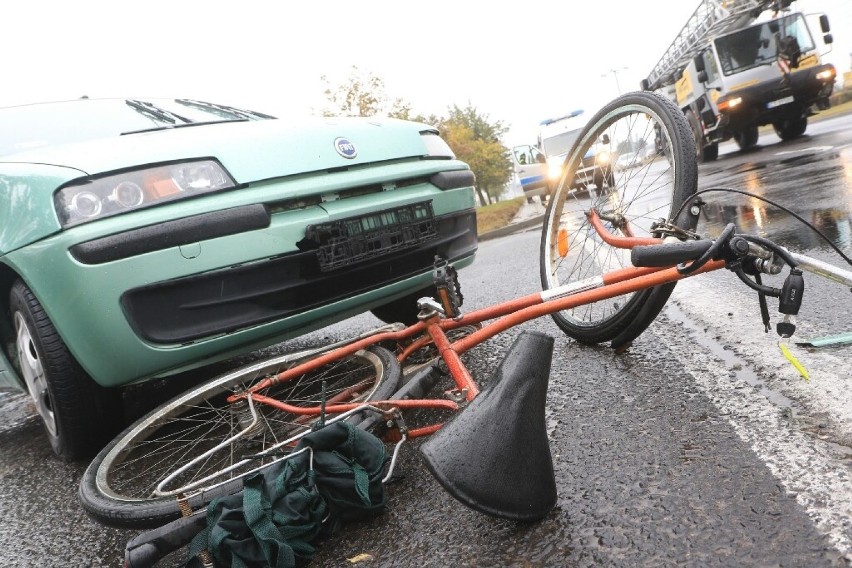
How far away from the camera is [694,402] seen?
5.83 feet

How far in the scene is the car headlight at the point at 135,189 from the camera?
78.8 inches

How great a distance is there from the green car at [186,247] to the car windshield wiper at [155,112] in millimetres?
273

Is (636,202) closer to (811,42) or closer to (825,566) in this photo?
(825,566)

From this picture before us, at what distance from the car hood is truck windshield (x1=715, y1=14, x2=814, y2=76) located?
12.6m

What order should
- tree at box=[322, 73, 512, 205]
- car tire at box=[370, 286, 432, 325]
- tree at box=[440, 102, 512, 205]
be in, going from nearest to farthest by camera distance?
car tire at box=[370, 286, 432, 325] → tree at box=[322, 73, 512, 205] → tree at box=[440, 102, 512, 205]

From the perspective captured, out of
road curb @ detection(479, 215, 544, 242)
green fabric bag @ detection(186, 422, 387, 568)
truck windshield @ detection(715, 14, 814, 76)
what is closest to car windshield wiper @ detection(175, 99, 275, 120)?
green fabric bag @ detection(186, 422, 387, 568)

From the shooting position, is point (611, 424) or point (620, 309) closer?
point (611, 424)

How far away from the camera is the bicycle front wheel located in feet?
7.02

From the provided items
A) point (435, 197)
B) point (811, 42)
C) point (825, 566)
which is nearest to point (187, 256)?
point (435, 197)

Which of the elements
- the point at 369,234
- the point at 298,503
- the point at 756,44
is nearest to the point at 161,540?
the point at 298,503

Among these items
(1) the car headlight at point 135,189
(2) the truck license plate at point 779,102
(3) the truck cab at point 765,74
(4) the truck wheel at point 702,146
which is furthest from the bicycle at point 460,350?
(4) the truck wheel at point 702,146

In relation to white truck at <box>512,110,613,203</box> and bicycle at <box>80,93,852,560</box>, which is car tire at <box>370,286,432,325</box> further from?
white truck at <box>512,110,613,203</box>

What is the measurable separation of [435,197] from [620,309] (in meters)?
0.96

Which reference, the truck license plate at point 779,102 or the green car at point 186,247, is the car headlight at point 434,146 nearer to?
the green car at point 186,247
